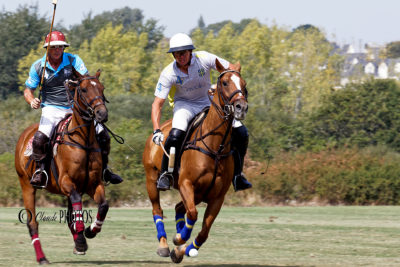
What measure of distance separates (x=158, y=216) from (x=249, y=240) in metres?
3.36

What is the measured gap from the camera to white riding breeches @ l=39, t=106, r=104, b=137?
11.4m

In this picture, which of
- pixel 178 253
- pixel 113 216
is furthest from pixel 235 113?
pixel 113 216

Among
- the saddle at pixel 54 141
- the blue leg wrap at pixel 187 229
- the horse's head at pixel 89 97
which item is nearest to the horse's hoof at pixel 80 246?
the saddle at pixel 54 141

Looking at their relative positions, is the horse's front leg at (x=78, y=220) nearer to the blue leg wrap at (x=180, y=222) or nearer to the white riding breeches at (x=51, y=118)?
the white riding breeches at (x=51, y=118)

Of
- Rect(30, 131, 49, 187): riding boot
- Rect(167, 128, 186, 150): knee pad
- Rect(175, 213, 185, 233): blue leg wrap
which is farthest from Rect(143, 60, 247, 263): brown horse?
Rect(30, 131, 49, 187): riding boot

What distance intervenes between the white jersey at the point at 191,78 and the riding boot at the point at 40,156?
190 centimetres

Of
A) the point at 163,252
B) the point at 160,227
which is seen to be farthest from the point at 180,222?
the point at 163,252

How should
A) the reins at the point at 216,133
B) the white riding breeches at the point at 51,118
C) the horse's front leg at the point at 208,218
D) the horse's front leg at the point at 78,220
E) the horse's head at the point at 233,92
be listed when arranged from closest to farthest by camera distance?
the horse's head at the point at 233,92
the reins at the point at 216,133
the horse's front leg at the point at 208,218
the horse's front leg at the point at 78,220
the white riding breeches at the point at 51,118

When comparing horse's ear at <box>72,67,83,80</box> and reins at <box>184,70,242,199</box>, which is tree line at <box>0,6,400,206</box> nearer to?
reins at <box>184,70,242,199</box>

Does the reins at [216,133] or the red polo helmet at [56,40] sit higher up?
the red polo helmet at [56,40]

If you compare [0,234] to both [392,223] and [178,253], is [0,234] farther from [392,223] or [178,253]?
[392,223]

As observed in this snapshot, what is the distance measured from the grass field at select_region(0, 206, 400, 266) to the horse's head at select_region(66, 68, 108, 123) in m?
2.08

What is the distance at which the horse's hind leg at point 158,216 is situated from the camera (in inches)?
429

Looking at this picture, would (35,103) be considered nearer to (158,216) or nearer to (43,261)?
(43,261)
